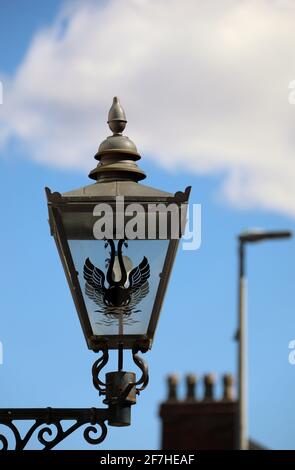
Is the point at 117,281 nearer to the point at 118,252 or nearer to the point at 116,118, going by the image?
the point at 118,252

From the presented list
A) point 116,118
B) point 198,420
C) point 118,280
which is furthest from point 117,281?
point 198,420

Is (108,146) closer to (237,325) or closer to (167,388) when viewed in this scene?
(237,325)

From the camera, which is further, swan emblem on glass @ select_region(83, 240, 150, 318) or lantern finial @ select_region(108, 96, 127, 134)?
lantern finial @ select_region(108, 96, 127, 134)

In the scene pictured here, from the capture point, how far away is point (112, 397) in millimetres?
8273

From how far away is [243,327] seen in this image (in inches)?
730

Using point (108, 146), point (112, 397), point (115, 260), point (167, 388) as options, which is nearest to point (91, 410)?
point (112, 397)

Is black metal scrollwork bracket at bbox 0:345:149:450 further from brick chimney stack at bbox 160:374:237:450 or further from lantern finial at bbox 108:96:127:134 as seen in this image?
brick chimney stack at bbox 160:374:237:450

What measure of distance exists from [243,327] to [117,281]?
1035 cm

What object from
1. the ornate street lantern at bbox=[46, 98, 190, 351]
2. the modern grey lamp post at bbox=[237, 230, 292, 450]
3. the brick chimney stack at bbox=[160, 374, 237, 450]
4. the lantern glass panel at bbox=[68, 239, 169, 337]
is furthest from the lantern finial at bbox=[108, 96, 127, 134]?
the brick chimney stack at bbox=[160, 374, 237, 450]

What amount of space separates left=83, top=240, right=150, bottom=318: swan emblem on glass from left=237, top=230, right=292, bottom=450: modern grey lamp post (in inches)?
367

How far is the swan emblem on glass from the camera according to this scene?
8.30m

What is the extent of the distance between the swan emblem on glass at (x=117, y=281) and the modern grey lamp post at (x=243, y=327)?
30.6 ft

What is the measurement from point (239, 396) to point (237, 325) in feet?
2.95

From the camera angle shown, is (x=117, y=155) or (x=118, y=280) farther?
(x=117, y=155)
